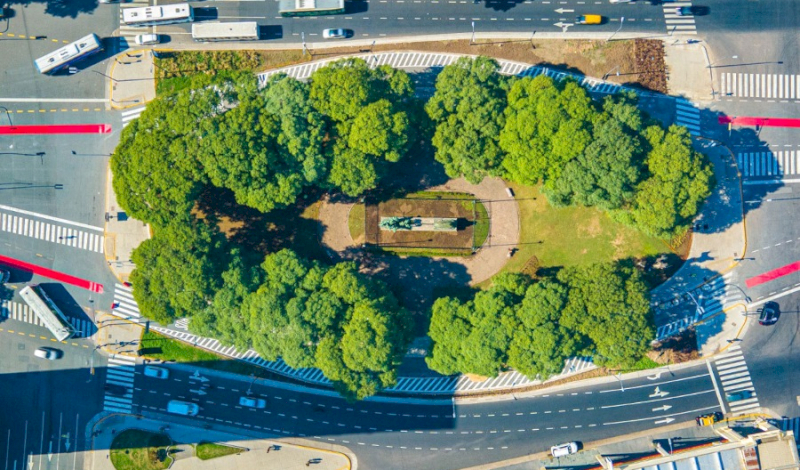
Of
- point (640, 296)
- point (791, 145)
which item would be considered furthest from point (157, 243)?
point (791, 145)

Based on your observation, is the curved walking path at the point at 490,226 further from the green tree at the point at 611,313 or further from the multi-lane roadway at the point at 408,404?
the multi-lane roadway at the point at 408,404

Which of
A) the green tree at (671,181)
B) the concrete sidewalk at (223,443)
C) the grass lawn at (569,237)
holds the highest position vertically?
the green tree at (671,181)

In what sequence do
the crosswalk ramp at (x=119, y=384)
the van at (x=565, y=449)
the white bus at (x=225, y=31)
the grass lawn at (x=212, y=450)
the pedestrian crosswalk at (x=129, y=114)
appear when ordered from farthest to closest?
the pedestrian crosswalk at (x=129, y=114)
the crosswalk ramp at (x=119, y=384)
the grass lawn at (x=212, y=450)
the white bus at (x=225, y=31)
the van at (x=565, y=449)

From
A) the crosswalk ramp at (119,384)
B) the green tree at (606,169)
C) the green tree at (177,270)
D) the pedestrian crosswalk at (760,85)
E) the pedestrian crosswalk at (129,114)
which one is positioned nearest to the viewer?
the green tree at (606,169)

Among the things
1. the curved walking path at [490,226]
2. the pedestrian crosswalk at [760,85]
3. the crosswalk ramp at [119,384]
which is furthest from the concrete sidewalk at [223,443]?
the pedestrian crosswalk at [760,85]

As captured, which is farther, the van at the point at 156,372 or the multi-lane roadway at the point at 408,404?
the multi-lane roadway at the point at 408,404

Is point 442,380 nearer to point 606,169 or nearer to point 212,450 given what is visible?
point 212,450

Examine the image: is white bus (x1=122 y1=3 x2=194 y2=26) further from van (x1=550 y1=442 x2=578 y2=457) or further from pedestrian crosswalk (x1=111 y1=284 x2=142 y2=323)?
van (x1=550 y1=442 x2=578 y2=457)

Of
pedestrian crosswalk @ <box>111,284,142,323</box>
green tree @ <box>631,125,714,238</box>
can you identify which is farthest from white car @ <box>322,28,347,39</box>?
pedestrian crosswalk @ <box>111,284,142,323</box>
